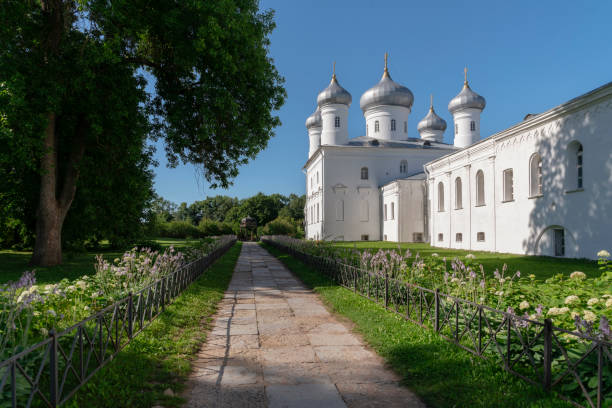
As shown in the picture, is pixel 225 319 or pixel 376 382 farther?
pixel 225 319

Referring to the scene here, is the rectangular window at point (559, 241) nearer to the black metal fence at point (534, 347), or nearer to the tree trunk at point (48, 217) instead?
the black metal fence at point (534, 347)

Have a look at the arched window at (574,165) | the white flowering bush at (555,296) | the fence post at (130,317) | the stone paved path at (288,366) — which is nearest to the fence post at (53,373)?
the stone paved path at (288,366)

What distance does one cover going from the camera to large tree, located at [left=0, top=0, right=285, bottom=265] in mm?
11680

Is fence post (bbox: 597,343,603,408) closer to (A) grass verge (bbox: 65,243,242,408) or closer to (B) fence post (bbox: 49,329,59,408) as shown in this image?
(A) grass verge (bbox: 65,243,242,408)

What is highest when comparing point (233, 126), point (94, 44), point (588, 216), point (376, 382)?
point (94, 44)

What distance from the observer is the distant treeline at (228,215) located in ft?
148

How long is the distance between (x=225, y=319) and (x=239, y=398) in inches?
137

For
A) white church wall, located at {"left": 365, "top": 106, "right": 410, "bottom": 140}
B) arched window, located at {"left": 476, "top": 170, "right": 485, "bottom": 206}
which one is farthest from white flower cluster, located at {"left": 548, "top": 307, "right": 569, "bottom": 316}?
white church wall, located at {"left": 365, "top": 106, "right": 410, "bottom": 140}

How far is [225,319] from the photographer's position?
7254 mm

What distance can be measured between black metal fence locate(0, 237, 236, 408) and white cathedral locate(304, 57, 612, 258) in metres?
15.4

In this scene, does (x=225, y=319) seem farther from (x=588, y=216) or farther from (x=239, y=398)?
(x=588, y=216)

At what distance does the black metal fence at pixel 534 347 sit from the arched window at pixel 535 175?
15227 mm

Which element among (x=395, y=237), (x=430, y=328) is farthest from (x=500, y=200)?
(x=430, y=328)

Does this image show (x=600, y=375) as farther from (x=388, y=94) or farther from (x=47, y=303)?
(x=388, y=94)
